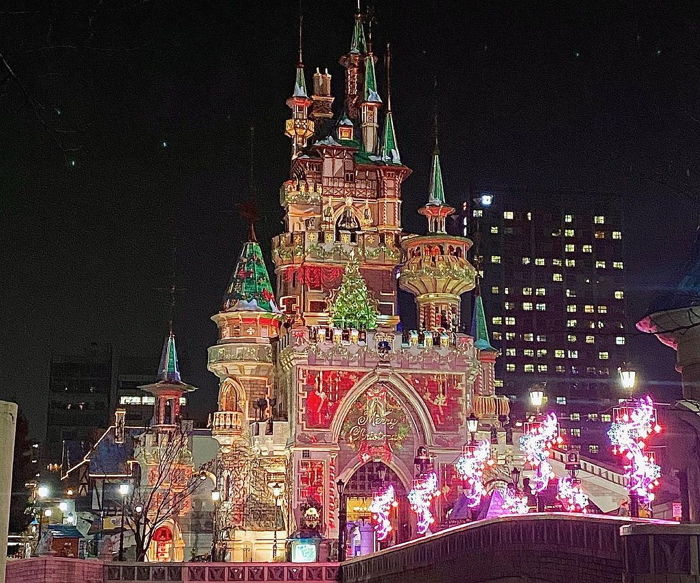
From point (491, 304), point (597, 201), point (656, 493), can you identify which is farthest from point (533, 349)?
point (656, 493)

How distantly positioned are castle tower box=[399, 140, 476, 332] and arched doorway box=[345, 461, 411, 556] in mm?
9524

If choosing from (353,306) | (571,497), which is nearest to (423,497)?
(571,497)

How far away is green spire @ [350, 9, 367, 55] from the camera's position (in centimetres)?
7206

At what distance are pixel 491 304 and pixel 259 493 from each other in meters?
85.4

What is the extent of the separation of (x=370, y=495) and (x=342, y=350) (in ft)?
Result: 25.7

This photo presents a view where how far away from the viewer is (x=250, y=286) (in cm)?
6475

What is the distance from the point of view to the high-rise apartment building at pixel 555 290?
138 m

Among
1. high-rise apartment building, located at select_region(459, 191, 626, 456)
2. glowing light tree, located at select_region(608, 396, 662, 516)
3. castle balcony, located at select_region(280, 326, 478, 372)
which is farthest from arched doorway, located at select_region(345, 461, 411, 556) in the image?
high-rise apartment building, located at select_region(459, 191, 626, 456)

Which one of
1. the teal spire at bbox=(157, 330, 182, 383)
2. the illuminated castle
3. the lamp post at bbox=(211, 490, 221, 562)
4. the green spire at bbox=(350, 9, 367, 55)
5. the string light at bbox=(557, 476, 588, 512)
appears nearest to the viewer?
the string light at bbox=(557, 476, 588, 512)

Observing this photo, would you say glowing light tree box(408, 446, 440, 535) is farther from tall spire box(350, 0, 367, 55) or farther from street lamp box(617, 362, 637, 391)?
tall spire box(350, 0, 367, 55)

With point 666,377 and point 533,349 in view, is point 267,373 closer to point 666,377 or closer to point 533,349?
point 666,377

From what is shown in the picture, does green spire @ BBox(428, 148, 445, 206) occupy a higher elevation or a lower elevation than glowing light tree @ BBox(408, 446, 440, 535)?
higher

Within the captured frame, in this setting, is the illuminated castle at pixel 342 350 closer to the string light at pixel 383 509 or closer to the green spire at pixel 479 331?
the green spire at pixel 479 331

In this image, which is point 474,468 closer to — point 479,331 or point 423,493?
point 423,493
